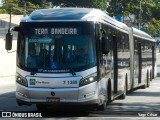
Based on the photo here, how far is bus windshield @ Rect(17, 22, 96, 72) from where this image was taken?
13.5m

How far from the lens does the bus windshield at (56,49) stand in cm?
1348

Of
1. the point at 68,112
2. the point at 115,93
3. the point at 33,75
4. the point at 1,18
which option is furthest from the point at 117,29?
the point at 1,18

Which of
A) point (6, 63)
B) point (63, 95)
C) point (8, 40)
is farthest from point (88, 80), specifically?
point (6, 63)

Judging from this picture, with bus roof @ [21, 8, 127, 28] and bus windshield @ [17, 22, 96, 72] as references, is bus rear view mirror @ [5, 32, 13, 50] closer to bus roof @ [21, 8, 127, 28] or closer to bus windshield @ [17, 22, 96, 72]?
bus windshield @ [17, 22, 96, 72]

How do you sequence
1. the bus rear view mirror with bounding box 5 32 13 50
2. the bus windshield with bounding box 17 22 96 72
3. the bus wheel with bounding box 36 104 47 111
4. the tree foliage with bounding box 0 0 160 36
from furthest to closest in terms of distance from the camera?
the tree foliage with bounding box 0 0 160 36 → the bus wheel with bounding box 36 104 47 111 → the bus rear view mirror with bounding box 5 32 13 50 → the bus windshield with bounding box 17 22 96 72

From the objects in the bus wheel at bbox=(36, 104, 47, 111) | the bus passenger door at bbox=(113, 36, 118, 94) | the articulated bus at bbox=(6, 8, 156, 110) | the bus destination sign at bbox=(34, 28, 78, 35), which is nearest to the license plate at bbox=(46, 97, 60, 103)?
the articulated bus at bbox=(6, 8, 156, 110)

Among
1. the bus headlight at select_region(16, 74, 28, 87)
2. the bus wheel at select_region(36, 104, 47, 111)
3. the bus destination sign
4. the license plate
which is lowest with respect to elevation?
the bus wheel at select_region(36, 104, 47, 111)

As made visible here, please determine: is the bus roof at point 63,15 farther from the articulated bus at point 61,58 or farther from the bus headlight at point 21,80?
the bus headlight at point 21,80

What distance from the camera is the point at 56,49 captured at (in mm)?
13562

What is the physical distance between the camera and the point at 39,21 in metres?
13.9

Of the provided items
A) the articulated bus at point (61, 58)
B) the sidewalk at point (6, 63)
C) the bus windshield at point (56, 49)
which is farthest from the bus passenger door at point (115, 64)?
the sidewalk at point (6, 63)

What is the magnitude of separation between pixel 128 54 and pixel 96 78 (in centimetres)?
792

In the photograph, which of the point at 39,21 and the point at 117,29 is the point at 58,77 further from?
the point at 117,29

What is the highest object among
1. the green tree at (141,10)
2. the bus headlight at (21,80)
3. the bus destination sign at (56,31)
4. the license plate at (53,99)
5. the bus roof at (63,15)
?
the green tree at (141,10)
